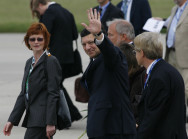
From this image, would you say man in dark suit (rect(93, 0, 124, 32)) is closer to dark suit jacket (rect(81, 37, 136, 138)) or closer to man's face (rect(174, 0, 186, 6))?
man's face (rect(174, 0, 186, 6))

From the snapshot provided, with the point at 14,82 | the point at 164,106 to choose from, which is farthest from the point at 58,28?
the point at 14,82

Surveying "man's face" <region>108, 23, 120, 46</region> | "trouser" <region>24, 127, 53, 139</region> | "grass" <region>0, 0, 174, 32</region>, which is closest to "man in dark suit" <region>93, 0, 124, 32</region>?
"man's face" <region>108, 23, 120, 46</region>

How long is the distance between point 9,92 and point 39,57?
6710 millimetres

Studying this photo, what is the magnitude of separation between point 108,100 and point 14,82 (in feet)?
29.8

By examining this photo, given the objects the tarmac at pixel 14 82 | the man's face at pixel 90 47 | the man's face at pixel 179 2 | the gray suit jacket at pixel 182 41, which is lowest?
the tarmac at pixel 14 82

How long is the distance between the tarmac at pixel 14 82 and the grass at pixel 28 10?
6742 millimetres

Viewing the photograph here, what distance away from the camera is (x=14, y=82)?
13.9 metres

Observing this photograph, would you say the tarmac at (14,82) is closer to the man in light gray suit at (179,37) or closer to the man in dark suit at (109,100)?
the man in light gray suit at (179,37)

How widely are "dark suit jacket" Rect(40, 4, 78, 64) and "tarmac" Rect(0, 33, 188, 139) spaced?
1006 mm

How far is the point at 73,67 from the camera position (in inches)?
371

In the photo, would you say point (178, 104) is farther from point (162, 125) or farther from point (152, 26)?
point (152, 26)

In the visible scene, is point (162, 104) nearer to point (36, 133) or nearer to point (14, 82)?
point (36, 133)

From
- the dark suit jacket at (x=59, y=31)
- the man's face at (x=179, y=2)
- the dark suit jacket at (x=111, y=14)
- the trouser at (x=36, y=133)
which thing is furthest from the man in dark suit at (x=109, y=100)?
the dark suit jacket at (x=111, y=14)

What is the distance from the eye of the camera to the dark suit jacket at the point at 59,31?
9.12 m
